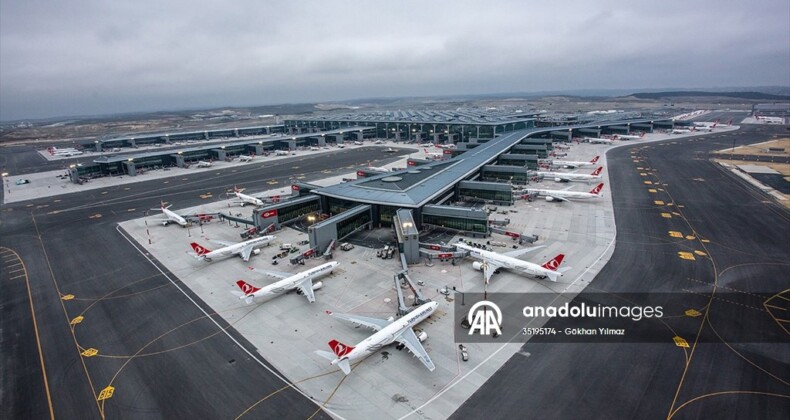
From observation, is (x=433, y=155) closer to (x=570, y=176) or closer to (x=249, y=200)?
(x=570, y=176)

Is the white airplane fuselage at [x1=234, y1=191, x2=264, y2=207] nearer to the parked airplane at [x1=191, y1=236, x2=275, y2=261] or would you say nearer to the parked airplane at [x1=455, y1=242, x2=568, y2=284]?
the parked airplane at [x1=191, y1=236, x2=275, y2=261]

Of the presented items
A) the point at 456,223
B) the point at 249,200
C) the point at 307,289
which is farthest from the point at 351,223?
the point at 249,200

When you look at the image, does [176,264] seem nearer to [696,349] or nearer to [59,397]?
[59,397]

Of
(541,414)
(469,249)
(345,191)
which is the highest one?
(345,191)

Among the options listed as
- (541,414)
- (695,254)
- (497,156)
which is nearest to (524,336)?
(541,414)

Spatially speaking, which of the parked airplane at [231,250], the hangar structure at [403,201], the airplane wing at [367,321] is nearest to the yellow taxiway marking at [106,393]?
the airplane wing at [367,321]

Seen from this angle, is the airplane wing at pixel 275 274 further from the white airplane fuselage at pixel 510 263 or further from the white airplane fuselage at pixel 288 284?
the white airplane fuselage at pixel 510 263
